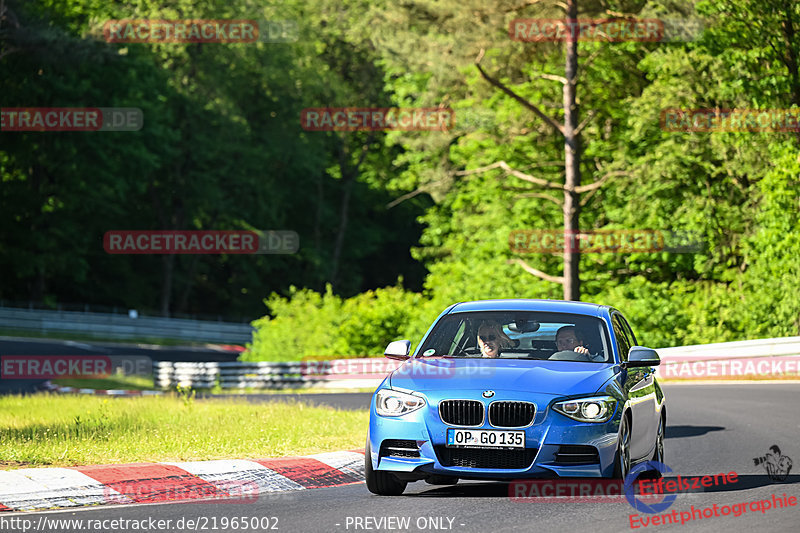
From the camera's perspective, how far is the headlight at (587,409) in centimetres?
903

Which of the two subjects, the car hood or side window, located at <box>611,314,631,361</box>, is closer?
the car hood

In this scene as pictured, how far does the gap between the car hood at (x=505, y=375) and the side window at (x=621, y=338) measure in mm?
554

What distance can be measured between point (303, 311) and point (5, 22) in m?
20.9

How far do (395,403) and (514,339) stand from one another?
77.1 inches

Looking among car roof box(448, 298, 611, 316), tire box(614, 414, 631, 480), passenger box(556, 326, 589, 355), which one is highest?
car roof box(448, 298, 611, 316)

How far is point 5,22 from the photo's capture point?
Result: 53406 mm

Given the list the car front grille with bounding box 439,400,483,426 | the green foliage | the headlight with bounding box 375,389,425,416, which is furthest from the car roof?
the green foliage

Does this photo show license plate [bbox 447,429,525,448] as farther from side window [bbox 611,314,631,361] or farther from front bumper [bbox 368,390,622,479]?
side window [bbox 611,314,631,361]

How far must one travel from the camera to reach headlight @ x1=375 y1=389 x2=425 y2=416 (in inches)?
363

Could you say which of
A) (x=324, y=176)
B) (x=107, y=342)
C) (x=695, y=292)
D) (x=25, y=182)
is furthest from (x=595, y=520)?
(x=324, y=176)

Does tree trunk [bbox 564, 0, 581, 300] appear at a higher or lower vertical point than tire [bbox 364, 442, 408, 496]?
higher

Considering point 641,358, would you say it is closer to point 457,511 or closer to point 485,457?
point 485,457

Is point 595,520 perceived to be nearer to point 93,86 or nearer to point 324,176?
point 93,86

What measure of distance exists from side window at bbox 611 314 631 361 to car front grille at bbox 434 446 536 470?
1873 mm
